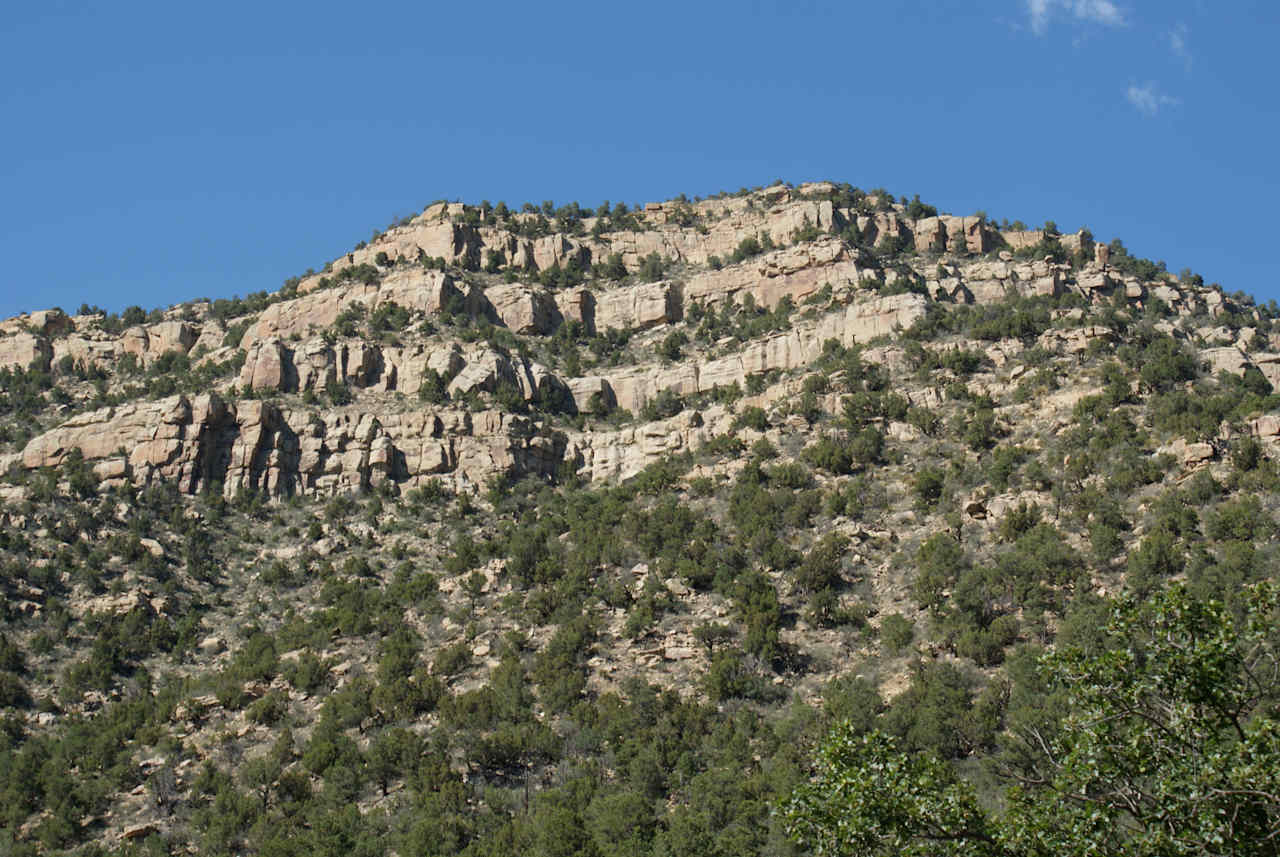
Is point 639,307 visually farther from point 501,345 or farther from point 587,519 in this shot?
point 587,519

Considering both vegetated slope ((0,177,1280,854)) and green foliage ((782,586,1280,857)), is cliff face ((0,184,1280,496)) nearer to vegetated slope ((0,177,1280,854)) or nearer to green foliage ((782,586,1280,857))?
vegetated slope ((0,177,1280,854))

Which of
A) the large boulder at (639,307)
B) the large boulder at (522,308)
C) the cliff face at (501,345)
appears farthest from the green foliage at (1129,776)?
the large boulder at (639,307)

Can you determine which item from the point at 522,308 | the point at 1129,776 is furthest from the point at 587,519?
the point at 1129,776

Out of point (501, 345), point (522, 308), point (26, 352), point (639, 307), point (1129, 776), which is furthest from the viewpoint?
point (639, 307)

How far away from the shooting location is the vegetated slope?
120 feet

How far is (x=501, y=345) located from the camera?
68.8 m

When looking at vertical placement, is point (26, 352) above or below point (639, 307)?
below

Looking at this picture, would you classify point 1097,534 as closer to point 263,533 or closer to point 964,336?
point 964,336

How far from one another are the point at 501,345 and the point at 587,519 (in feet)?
60.1

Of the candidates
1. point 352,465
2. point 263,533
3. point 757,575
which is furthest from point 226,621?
point 757,575

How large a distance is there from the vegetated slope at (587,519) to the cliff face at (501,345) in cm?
27

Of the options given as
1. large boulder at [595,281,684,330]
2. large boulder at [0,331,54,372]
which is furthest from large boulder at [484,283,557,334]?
large boulder at [0,331,54,372]

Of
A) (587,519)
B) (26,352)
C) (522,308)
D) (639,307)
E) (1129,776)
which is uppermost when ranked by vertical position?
(639,307)

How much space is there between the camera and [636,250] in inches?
3189
